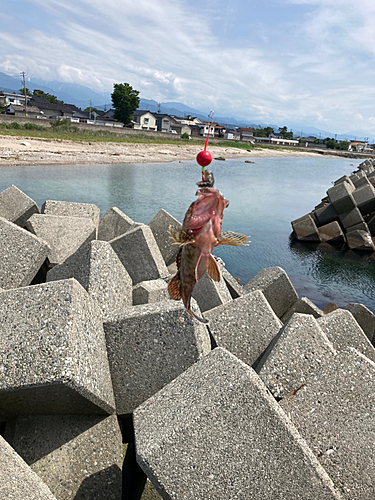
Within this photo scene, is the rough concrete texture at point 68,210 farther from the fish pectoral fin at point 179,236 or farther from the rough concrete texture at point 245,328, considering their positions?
the fish pectoral fin at point 179,236

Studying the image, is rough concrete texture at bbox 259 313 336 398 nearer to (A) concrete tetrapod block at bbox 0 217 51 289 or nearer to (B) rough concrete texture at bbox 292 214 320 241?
(A) concrete tetrapod block at bbox 0 217 51 289

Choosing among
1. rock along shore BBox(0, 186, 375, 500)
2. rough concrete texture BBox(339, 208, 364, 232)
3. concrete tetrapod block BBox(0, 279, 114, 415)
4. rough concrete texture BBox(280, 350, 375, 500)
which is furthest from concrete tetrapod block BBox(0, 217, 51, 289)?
rough concrete texture BBox(339, 208, 364, 232)

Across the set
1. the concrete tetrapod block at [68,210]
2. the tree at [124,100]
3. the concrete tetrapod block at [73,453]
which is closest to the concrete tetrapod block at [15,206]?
the concrete tetrapod block at [68,210]

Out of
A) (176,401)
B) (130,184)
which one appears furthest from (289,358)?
(130,184)

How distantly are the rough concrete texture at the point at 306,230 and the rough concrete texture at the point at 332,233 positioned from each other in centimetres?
41

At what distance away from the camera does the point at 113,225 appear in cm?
770

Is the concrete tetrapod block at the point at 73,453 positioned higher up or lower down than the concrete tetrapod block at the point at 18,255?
lower down

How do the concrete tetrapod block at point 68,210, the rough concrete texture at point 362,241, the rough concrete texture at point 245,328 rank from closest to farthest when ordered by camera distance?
1. the rough concrete texture at point 245,328
2. the concrete tetrapod block at point 68,210
3. the rough concrete texture at point 362,241

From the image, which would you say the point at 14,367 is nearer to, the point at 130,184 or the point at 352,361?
the point at 352,361

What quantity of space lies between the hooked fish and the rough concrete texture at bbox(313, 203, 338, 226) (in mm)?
17843

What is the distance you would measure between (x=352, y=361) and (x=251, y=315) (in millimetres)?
1263

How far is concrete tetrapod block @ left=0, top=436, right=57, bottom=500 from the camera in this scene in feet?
7.12

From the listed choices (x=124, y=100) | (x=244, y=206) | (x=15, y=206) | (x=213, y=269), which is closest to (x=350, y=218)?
(x=244, y=206)

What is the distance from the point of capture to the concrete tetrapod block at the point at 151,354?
326 centimetres
